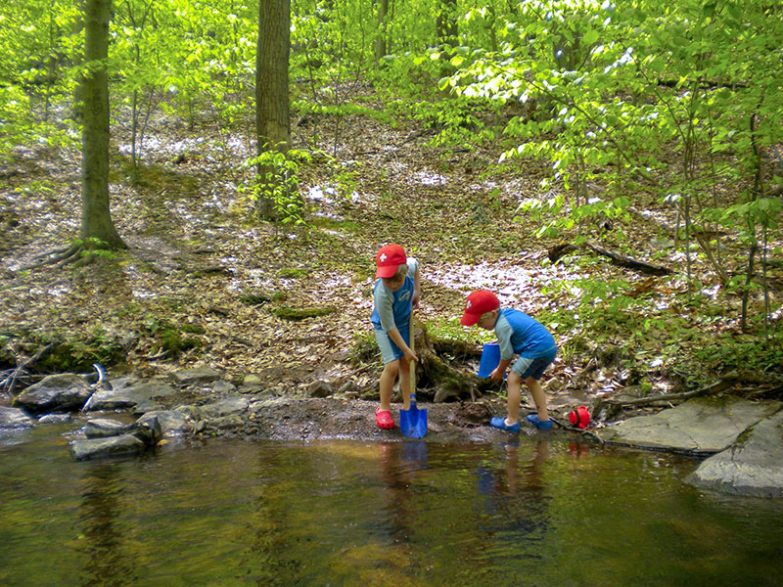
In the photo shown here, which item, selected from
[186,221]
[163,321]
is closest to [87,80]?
[186,221]

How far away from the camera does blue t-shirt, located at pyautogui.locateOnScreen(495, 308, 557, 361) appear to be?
4.80 meters

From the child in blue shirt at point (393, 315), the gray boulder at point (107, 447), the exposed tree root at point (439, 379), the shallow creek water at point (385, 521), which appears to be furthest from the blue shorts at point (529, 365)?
the gray boulder at point (107, 447)

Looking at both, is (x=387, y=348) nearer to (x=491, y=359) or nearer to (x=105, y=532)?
(x=491, y=359)

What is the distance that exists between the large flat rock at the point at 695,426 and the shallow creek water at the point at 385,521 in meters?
0.25

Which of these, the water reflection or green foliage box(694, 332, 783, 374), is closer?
the water reflection

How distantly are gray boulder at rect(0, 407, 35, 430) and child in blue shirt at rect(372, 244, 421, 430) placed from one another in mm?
3797

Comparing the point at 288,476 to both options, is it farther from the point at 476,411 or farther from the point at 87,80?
the point at 87,80

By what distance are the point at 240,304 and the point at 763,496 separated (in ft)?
25.3

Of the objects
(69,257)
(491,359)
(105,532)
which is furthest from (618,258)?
(69,257)

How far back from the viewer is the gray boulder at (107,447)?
4.40 metres

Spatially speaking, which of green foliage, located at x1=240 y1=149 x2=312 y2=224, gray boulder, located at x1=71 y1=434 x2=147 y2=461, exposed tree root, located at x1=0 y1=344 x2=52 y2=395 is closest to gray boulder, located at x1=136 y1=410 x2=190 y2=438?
gray boulder, located at x1=71 y1=434 x2=147 y2=461

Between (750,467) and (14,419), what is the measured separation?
22.2 feet

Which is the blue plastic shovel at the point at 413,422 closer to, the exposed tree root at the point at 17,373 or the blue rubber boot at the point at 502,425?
the blue rubber boot at the point at 502,425

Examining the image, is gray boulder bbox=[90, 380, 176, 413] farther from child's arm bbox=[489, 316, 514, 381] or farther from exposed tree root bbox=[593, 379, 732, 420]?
exposed tree root bbox=[593, 379, 732, 420]
